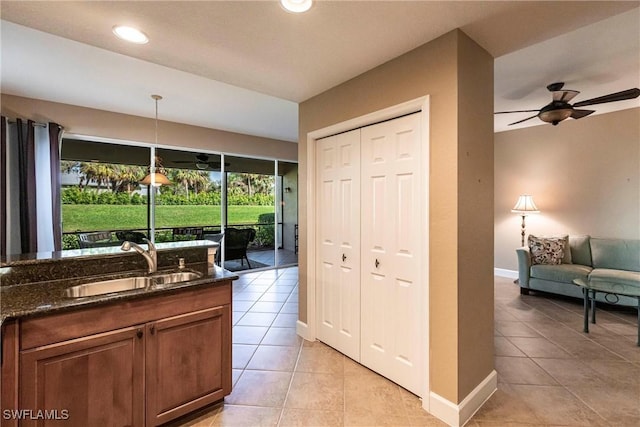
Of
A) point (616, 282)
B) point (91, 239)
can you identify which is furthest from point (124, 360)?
point (616, 282)

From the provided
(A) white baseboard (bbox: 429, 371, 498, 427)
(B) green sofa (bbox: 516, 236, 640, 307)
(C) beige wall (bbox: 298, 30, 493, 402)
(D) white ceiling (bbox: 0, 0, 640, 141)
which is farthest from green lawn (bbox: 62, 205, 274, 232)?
(B) green sofa (bbox: 516, 236, 640, 307)

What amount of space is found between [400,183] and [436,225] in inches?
17.4

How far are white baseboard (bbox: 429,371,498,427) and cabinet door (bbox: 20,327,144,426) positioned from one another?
5.94 feet

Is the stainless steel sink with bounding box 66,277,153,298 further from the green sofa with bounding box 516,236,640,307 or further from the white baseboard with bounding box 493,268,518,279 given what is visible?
the white baseboard with bounding box 493,268,518,279

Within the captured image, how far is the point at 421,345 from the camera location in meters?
2.05

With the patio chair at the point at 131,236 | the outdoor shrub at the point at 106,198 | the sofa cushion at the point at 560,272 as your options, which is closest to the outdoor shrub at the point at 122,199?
the outdoor shrub at the point at 106,198

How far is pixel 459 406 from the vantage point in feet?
6.09

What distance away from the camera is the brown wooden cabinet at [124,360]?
1.38 m

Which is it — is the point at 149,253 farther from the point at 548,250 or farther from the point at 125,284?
the point at 548,250

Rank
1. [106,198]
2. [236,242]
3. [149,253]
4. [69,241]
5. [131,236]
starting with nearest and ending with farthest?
1. [149,253]
2. [69,241]
3. [106,198]
4. [131,236]
5. [236,242]

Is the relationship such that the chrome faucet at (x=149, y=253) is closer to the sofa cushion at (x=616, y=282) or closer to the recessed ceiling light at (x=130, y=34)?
the recessed ceiling light at (x=130, y=34)

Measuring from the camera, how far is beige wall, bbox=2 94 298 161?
12.4 ft

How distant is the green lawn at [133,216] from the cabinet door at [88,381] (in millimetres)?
3820

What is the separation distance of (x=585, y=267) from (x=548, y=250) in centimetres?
47
